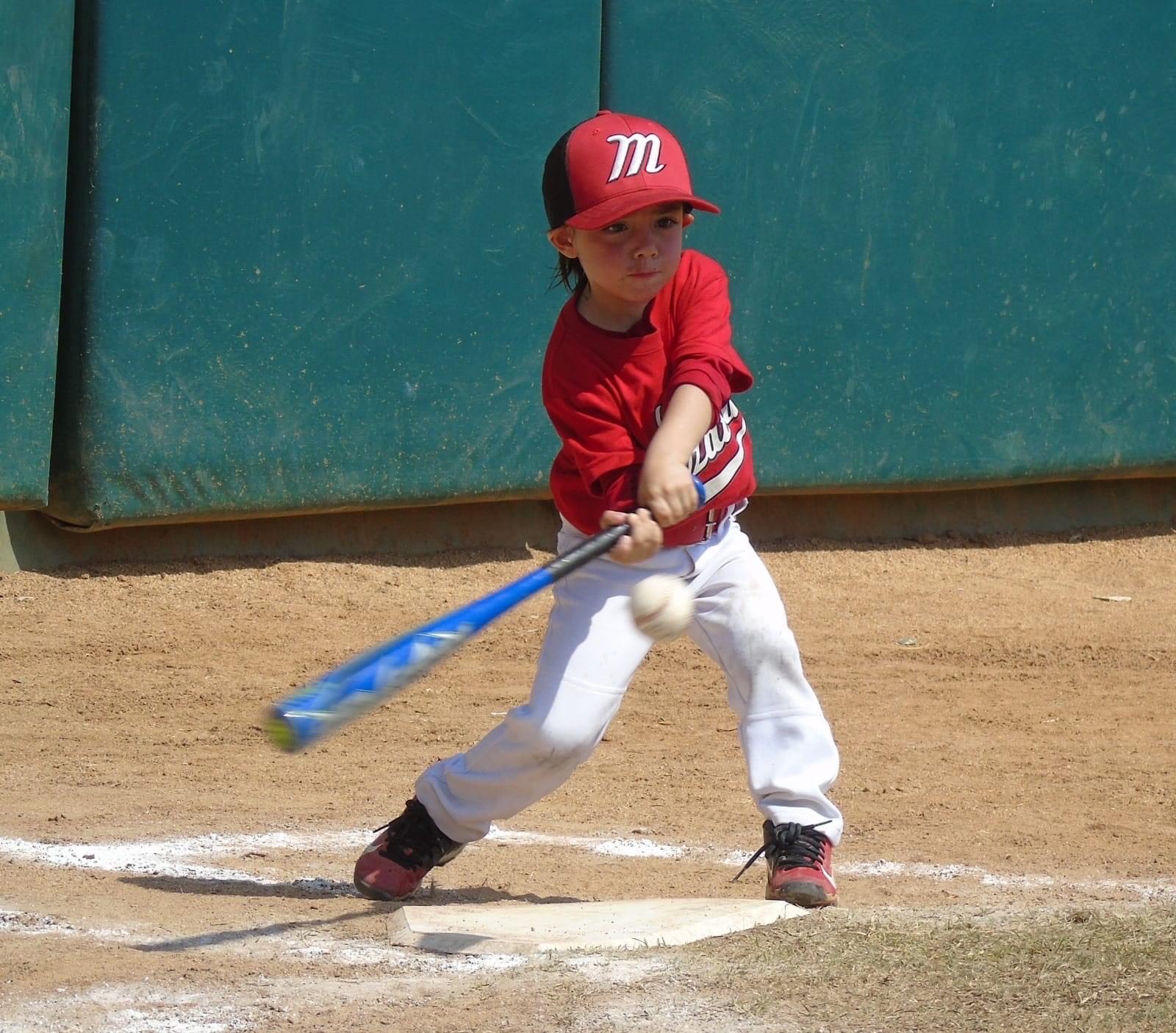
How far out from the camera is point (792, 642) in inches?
129

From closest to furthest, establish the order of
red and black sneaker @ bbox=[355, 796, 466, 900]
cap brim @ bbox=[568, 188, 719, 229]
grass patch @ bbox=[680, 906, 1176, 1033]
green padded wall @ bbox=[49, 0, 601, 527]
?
1. grass patch @ bbox=[680, 906, 1176, 1033]
2. cap brim @ bbox=[568, 188, 719, 229]
3. red and black sneaker @ bbox=[355, 796, 466, 900]
4. green padded wall @ bbox=[49, 0, 601, 527]

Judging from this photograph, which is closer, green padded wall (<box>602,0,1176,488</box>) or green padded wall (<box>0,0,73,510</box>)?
green padded wall (<box>0,0,73,510</box>)

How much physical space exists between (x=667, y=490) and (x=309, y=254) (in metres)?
3.06

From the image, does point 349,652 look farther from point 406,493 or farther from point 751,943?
point 751,943

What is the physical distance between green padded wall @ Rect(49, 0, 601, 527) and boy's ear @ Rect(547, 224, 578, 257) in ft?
8.32

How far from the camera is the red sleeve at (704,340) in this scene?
3.11 meters

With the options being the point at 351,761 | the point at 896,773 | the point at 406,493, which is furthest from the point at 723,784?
the point at 406,493

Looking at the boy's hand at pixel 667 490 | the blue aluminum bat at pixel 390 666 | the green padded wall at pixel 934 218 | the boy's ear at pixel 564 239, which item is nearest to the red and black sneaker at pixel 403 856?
the blue aluminum bat at pixel 390 666

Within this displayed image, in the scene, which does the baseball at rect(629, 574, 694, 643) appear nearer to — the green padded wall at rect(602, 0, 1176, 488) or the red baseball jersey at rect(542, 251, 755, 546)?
the red baseball jersey at rect(542, 251, 755, 546)

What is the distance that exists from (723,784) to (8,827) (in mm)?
1732

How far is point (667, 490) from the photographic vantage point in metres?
2.92

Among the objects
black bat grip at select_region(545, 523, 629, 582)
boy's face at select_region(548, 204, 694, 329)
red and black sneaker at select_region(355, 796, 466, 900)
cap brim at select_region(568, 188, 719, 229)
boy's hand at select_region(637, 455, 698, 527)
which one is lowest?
red and black sneaker at select_region(355, 796, 466, 900)

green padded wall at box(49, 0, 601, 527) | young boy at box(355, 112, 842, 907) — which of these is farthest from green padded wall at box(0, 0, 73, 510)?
young boy at box(355, 112, 842, 907)

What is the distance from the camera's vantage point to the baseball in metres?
2.87
